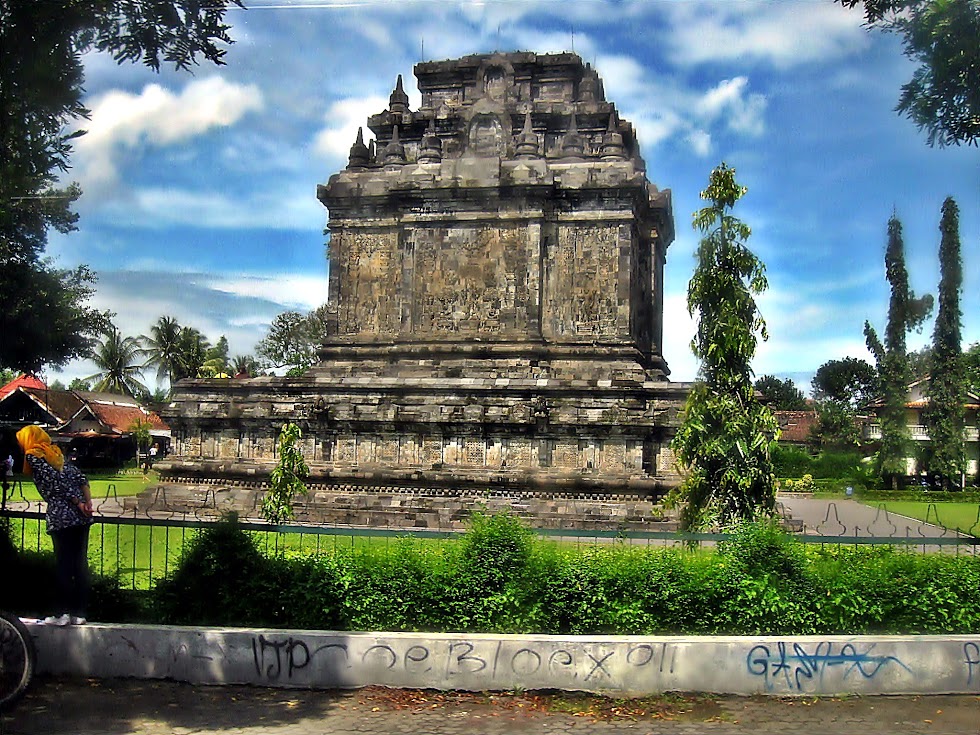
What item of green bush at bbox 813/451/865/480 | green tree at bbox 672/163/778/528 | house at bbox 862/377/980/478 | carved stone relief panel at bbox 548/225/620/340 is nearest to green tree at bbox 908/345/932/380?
house at bbox 862/377/980/478

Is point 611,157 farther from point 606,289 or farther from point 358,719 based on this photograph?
point 358,719

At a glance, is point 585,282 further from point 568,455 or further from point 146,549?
point 146,549

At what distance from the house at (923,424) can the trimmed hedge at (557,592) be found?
89.1 feet

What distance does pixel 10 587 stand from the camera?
842 centimetres

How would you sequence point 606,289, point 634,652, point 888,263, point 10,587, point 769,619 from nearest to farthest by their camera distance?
point 634,652 → point 769,619 → point 10,587 → point 888,263 → point 606,289

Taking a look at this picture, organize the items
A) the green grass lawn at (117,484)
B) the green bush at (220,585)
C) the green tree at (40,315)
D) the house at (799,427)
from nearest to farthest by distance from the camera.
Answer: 1. the green bush at (220,585)
2. the green tree at (40,315)
3. the green grass lawn at (117,484)
4. the house at (799,427)

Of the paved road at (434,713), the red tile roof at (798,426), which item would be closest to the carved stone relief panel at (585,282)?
the paved road at (434,713)

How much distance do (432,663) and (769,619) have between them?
10.1 ft

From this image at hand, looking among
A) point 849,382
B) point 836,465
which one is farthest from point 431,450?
point 849,382

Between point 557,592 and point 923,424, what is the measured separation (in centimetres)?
3503

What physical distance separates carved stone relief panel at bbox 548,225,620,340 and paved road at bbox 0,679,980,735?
675 inches

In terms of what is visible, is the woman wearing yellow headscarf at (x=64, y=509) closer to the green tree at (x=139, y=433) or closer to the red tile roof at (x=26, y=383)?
the red tile roof at (x=26, y=383)

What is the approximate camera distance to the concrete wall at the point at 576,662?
7.09 meters

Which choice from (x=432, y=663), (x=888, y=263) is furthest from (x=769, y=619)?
(x=888, y=263)
